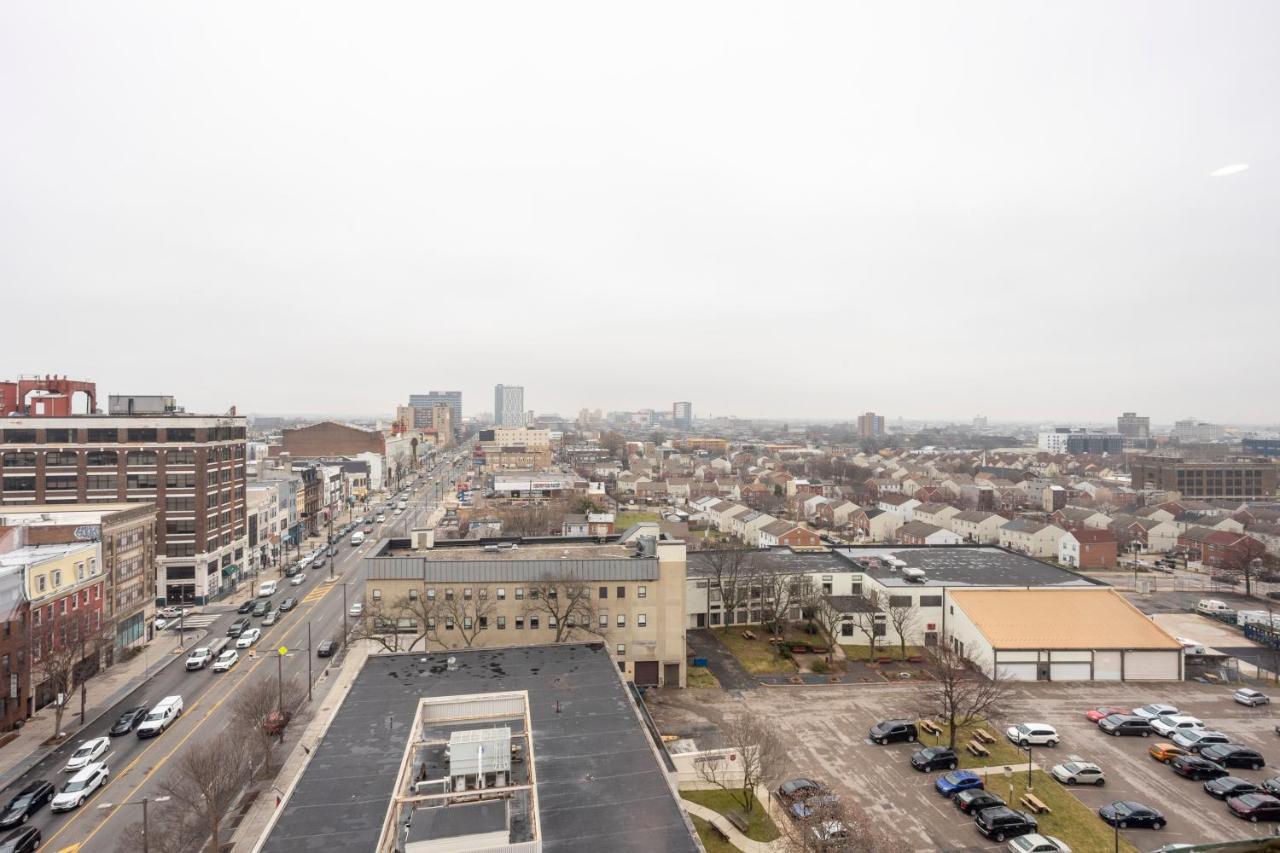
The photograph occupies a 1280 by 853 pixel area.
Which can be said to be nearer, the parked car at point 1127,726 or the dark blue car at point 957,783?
the dark blue car at point 957,783

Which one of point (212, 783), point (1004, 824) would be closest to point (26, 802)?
point (212, 783)

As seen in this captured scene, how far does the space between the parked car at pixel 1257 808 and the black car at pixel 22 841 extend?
1493 inches

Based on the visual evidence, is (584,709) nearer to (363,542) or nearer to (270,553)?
(270,553)

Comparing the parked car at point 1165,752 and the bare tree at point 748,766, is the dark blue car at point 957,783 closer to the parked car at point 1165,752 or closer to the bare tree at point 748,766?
the bare tree at point 748,766

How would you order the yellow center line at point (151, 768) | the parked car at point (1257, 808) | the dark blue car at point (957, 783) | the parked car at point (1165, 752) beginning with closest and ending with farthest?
1. the yellow center line at point (151, 768)
2. the parked car at point (1257, 808)
3. the dark blue car at point (957, 783)
4. the parked car at point (1165, 752)

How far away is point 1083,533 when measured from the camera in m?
64.5

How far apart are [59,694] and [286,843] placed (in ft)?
68.7

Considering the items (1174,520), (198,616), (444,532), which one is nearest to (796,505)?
(1174,520)

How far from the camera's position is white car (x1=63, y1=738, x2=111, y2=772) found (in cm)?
2461

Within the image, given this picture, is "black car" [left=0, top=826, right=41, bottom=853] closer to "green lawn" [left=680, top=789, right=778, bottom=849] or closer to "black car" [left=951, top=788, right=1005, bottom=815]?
"green lawn" [left=680, top=789, right=778, bottom=849]

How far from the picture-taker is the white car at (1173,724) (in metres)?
28.1

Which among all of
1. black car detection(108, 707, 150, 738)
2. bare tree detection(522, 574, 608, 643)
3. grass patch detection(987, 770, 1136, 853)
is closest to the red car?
grass patch detection(987, 770, 1136, 853)

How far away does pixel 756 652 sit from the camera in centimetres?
3869

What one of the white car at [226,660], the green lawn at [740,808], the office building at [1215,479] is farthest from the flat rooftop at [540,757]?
the office building at [1215,479]
